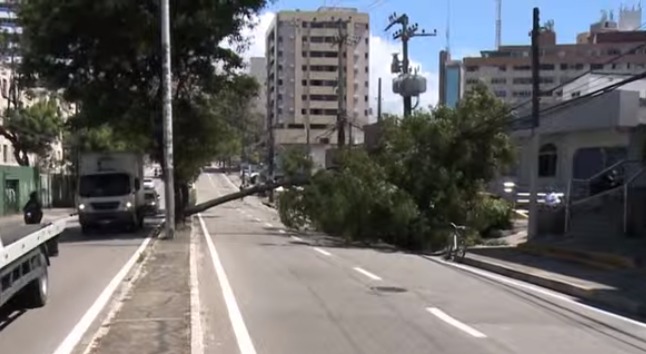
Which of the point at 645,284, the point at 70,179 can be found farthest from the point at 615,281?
the point at 70,179

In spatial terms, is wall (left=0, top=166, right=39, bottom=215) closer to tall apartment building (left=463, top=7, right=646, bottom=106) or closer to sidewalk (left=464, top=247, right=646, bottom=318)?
tall apartment building (left=463, top=7, right=646, bottom=106)

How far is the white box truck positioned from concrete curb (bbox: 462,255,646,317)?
1824 centimetres

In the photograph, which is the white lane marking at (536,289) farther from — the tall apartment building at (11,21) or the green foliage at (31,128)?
the green foliage at (31,128)

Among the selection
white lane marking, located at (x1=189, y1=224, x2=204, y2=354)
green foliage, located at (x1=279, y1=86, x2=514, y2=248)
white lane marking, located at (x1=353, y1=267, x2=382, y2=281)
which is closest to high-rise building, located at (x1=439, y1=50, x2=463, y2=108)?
green foliage, located at (x1=279, y1=86, x2=514, y2=248)

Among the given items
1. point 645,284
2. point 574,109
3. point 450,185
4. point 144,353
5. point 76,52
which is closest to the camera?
point 144,353

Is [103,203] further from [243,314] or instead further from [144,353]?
[144,353]

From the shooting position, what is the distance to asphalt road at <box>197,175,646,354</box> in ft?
35.7

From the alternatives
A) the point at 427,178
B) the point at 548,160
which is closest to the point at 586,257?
the point at 427,178

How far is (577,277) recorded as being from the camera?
19219 millimetres

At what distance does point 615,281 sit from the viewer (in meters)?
Result: 18.4

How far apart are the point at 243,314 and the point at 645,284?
8884mm

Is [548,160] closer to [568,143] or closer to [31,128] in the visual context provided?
[568,143]

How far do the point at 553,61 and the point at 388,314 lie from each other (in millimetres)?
62486

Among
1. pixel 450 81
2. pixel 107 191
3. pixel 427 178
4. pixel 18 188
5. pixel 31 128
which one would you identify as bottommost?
Result: pixel 18 188
